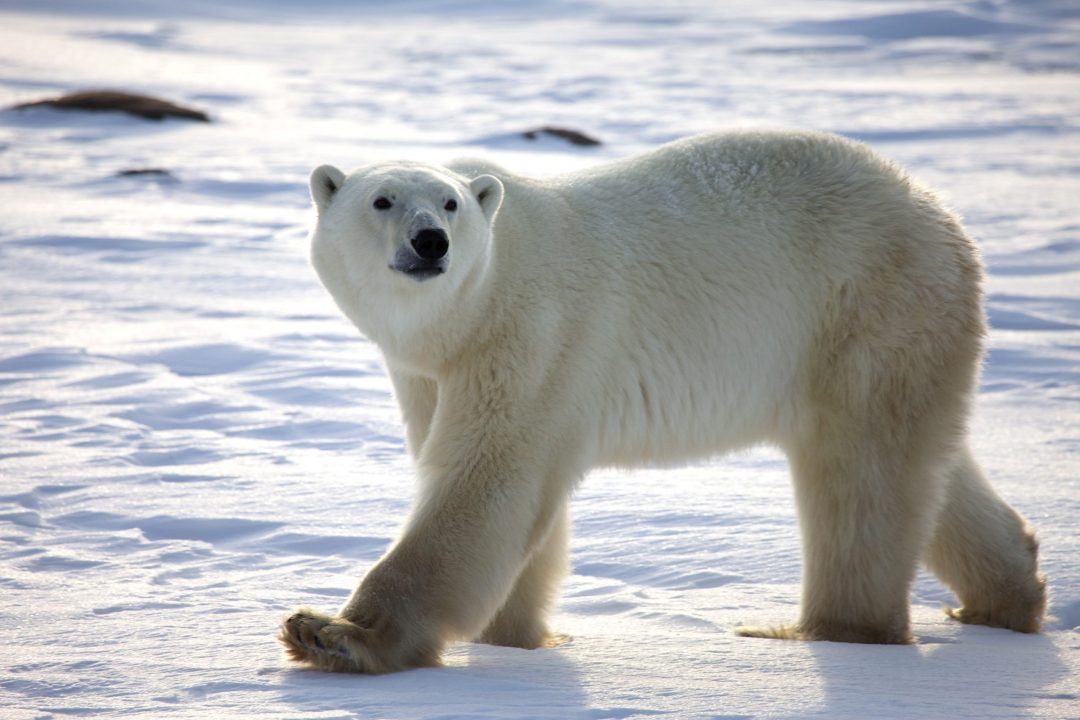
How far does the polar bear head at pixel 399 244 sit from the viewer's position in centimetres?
298

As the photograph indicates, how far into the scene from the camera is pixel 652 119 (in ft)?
47.4

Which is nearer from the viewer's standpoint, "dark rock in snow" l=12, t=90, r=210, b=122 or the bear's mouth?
the bear's mouth

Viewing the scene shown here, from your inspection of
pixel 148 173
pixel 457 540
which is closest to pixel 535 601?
pixel 457 540

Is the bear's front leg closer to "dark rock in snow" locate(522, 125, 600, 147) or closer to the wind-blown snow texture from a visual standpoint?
the wind-blown snow texture

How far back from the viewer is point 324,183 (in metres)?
3.26

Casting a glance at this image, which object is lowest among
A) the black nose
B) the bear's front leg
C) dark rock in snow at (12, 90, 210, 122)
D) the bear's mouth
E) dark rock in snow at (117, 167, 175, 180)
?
the bear's front leg

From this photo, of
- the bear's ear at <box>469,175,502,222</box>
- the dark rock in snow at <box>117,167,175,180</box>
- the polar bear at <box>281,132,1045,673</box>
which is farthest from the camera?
the dark rock in snow at <box>117,167,175,180</box>

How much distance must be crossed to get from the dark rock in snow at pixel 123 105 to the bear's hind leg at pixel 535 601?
10.6 m

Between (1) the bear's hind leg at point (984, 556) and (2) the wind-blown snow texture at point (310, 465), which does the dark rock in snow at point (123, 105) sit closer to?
(2) the wind-blown snow texture at point (310, 465)

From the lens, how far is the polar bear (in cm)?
310

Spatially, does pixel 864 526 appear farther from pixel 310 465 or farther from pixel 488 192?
pixel 310 465

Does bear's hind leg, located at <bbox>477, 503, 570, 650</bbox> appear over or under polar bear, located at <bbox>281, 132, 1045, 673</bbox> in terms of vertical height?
under

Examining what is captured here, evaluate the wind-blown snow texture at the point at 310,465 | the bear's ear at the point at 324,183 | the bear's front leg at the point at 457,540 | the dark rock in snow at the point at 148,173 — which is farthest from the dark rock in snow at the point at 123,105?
the bear's front leg at the point at 457,540

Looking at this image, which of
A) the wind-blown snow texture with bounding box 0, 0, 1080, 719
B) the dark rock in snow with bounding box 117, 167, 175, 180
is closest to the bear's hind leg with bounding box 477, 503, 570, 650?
the wind-blown snow texture with bounding box 0, 0, 1080, 719
